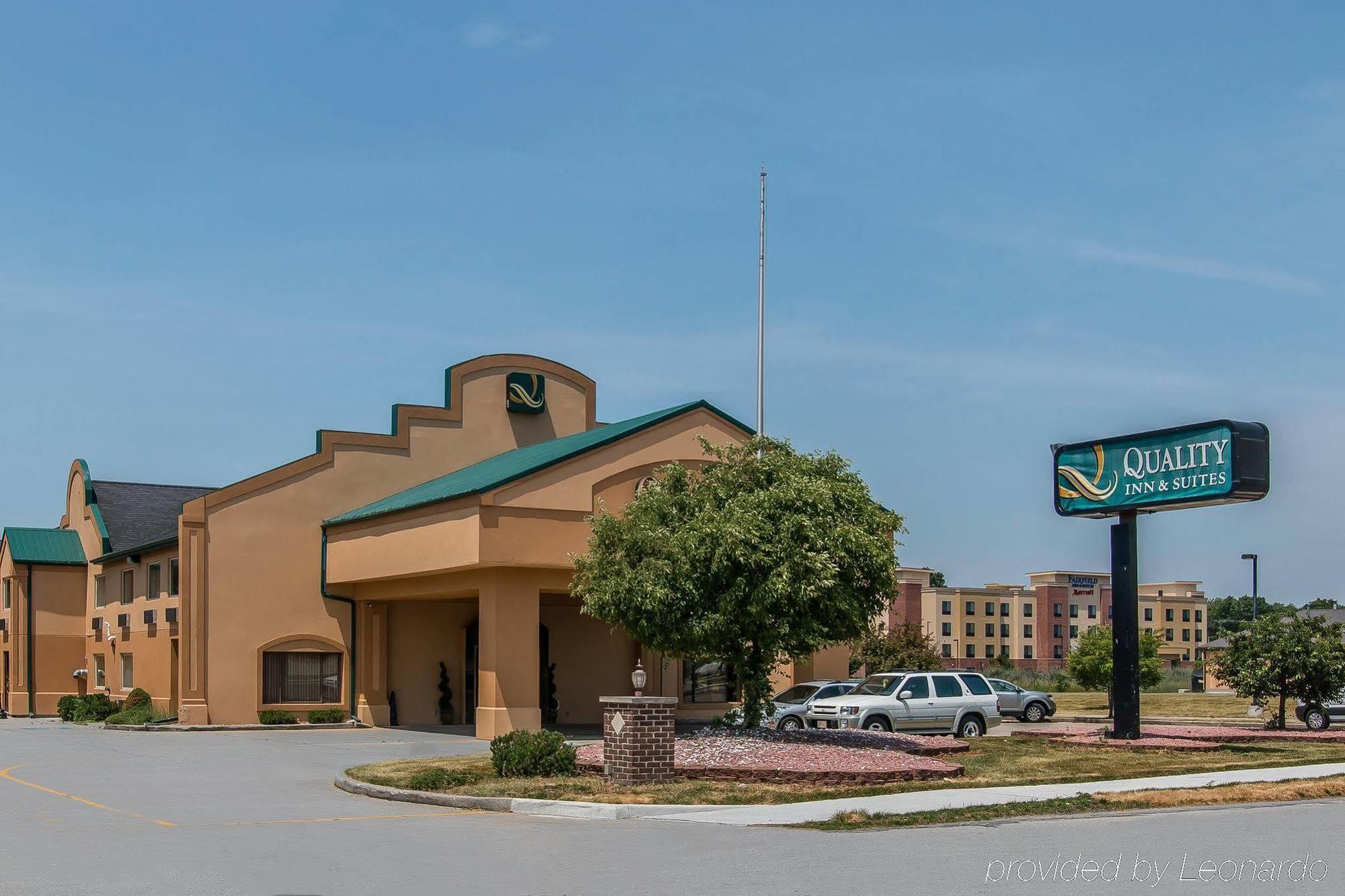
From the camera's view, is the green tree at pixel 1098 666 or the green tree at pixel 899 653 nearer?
the green tree at pixel 899 653

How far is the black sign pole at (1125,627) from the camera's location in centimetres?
2753

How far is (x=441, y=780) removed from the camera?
63.8 feet

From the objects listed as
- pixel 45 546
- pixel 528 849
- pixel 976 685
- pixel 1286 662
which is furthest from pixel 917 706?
pixel 45 546

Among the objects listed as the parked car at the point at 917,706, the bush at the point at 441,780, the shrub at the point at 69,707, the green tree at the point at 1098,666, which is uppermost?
the bush at the point at 441,780

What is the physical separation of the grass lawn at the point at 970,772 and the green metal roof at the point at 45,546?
3205 cm

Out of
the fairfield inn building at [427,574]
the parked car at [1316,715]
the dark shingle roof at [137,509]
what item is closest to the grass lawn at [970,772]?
the parked car at [1316,715]

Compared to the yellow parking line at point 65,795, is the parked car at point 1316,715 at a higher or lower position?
lower

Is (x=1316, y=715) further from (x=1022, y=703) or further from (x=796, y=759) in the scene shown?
(x=796, y=759)

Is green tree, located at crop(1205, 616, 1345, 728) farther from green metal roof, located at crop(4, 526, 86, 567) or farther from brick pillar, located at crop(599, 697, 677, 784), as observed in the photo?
green metal roof, located at crop(4, 526, 86, 567)

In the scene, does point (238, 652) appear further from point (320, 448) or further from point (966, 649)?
point (966, 649)

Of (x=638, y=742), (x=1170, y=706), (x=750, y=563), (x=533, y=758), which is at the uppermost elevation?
(x=750, y=563)

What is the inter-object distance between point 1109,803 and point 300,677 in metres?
26.7

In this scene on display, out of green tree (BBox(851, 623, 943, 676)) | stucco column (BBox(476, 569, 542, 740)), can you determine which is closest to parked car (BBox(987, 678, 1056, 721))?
green tree (BBox(851, 623, 943, 676))

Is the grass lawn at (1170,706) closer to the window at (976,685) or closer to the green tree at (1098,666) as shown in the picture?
the green tree at (1098,666)
